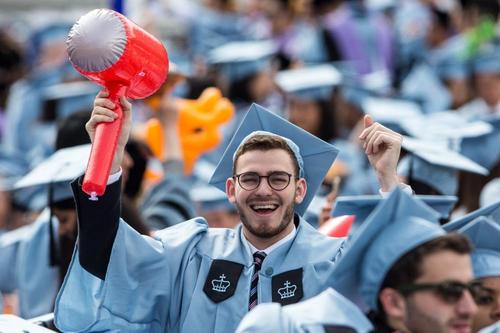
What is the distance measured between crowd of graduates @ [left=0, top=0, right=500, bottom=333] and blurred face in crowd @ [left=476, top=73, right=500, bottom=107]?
14mm

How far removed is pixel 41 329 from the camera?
4.64 metres

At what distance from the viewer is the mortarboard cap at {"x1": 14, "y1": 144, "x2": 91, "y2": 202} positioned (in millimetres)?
6250

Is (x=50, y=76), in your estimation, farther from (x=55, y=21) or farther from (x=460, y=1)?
(x=460, y=1)

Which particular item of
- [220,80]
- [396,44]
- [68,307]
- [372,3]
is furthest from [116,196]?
[372,3]

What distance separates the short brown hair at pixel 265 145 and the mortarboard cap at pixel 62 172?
4.36 ft

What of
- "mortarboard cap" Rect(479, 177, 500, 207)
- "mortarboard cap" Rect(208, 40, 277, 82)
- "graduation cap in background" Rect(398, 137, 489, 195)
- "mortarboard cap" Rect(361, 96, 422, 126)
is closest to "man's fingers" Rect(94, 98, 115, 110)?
"graduation cap in background" Rect(398, 137, 489, 195)

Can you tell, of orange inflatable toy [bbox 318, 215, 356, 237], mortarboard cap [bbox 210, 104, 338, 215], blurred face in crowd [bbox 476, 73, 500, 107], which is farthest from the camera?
blurred face in crowd [bbox 476, 73, 500, 107]

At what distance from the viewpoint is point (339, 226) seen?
6.00m

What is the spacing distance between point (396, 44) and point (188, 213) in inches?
251

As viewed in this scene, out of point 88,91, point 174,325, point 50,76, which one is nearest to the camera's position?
point 174,325

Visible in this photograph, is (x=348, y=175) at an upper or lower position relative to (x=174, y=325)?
lower

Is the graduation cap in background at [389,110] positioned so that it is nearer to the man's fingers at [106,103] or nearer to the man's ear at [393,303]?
the man's fingers at [106,103]

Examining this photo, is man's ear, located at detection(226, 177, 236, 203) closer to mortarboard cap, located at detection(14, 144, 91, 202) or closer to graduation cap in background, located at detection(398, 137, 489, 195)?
mortarboard cap, located at detection(14, 144, 91, 202)

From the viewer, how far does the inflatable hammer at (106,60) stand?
182 inches
